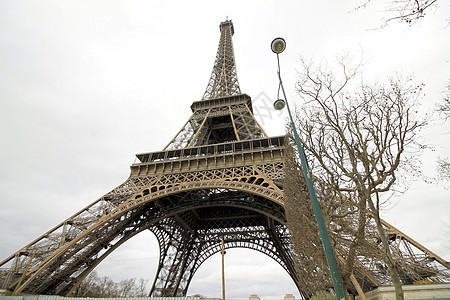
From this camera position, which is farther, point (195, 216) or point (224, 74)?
point (224, 74)

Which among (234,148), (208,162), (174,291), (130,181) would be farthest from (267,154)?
(174,291)

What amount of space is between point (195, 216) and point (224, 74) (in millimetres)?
21232

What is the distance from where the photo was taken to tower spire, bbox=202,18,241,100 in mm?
32750

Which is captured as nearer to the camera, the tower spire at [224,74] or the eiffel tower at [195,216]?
the eiffel tower at [195,216]

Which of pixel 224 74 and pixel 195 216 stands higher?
pixel 224 74

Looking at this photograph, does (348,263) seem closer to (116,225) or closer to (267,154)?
(267,154)

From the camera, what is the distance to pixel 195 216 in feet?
97.1

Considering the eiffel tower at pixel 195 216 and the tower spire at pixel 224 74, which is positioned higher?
the tower spire at pixel 224 74

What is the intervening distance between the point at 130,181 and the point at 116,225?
147 inches

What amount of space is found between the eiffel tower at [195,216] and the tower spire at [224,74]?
0.28 metres

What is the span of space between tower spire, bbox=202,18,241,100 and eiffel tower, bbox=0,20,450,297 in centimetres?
28

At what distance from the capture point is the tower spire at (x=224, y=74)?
32.8 m

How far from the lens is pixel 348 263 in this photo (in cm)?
702

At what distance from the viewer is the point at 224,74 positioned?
117ft
